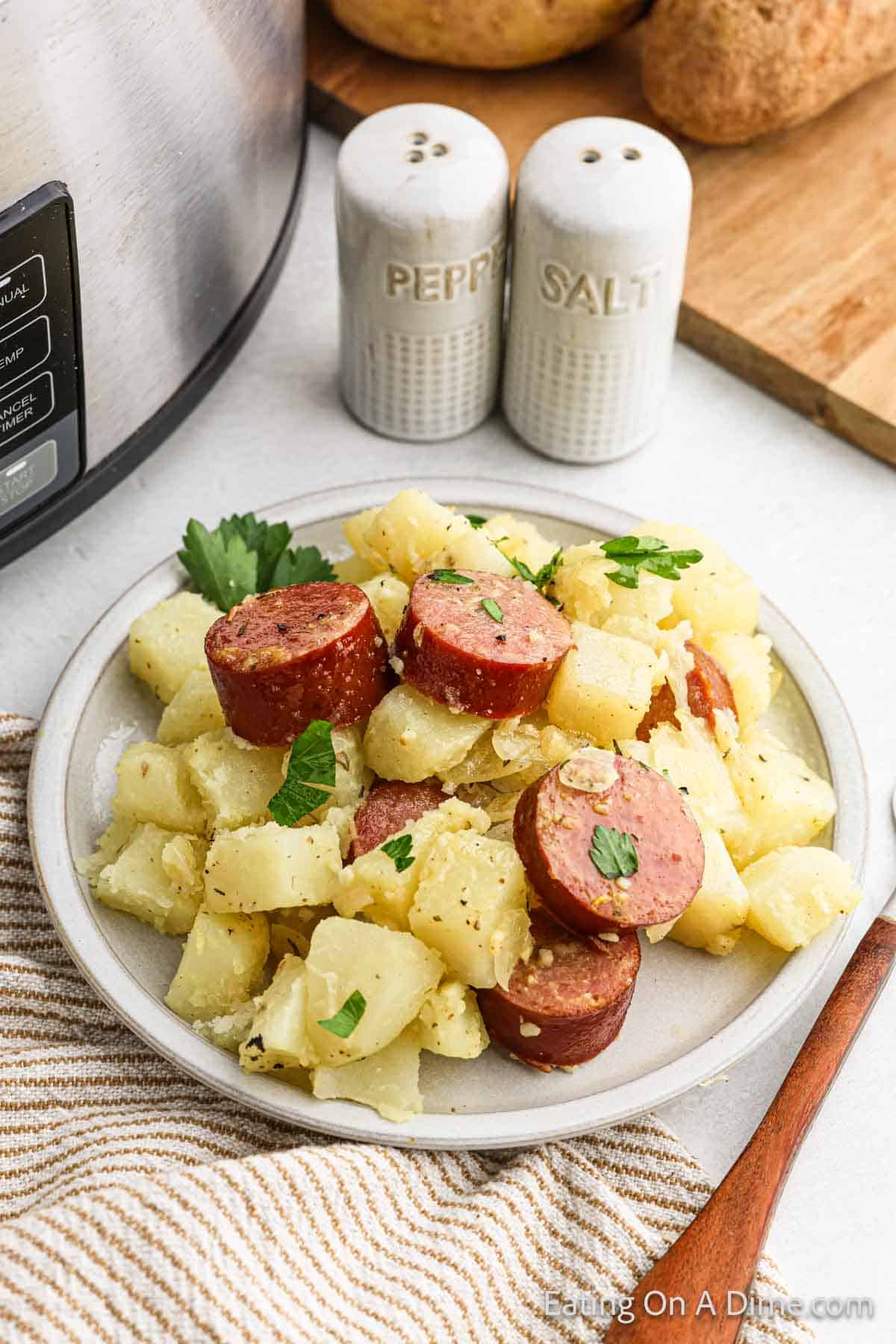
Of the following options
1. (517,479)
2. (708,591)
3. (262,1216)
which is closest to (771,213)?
(517,479)

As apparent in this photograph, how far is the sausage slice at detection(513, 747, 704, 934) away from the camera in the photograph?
1139mm

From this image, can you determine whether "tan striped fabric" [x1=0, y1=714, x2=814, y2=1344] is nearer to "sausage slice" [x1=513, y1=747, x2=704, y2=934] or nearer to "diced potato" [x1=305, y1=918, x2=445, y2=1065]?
"diced potato" [x1=305, y1=918, x2=445, y2=1065]

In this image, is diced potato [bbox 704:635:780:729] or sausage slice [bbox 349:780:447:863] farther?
diced potato [bbox 704:635:780:729]

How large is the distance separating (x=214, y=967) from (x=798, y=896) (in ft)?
1.67

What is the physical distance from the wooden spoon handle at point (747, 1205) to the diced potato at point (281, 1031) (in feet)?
1.06

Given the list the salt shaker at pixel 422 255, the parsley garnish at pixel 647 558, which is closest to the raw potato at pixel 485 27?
the salt shaker at pixel 422 255

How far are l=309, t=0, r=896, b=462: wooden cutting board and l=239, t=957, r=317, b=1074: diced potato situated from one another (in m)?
1.09

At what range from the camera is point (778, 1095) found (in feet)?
4.08

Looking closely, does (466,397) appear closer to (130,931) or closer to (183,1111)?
(130,931)

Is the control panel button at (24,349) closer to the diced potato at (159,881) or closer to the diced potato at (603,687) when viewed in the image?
the diced potato at (159,881)

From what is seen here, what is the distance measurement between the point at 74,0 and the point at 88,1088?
0.92m

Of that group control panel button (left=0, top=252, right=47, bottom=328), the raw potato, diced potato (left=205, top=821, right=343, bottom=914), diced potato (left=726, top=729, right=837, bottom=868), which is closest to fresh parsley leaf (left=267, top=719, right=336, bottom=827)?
diced potato (left=205, top=821, right=343, bottom=914)

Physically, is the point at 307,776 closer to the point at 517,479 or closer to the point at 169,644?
the point at 169,644

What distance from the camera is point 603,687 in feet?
4.15
